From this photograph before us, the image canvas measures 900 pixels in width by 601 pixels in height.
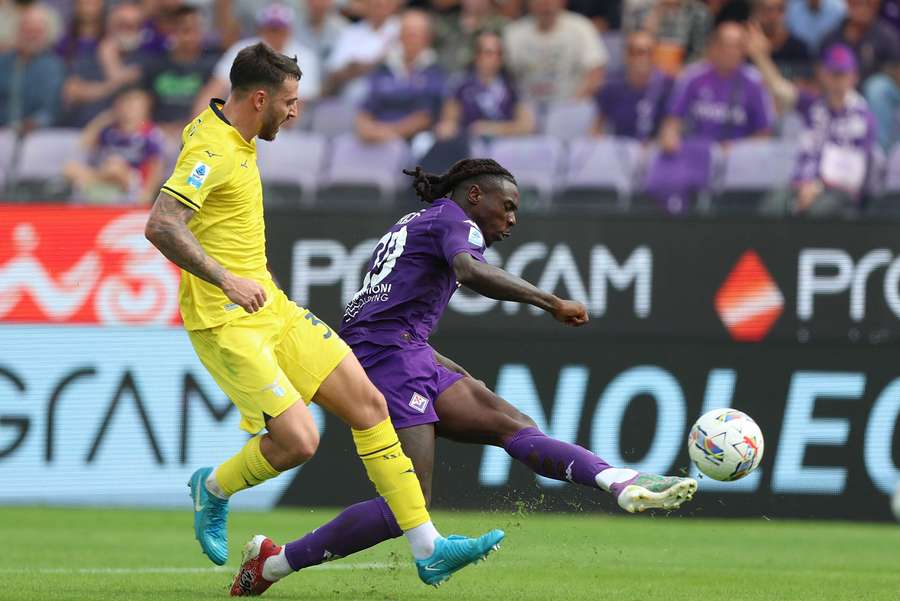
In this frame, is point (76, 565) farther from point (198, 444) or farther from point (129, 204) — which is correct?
point (129, 204)

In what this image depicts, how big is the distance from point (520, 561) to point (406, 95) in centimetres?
639

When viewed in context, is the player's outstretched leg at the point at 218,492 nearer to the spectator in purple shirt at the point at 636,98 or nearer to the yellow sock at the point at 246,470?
the yellow sock at the point at 246,470

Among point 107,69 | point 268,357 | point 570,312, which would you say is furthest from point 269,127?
point 107,69

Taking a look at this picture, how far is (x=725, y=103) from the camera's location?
1432cm

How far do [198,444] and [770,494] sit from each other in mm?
4616

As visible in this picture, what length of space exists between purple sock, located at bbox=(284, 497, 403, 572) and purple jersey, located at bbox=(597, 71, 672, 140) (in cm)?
798

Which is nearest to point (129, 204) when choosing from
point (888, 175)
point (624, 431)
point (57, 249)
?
point (57, 249)

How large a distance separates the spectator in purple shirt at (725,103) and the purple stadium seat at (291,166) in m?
3.26

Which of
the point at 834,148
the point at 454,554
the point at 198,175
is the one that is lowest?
the point at 454,554

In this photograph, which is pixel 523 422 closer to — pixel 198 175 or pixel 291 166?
pixel 198 175

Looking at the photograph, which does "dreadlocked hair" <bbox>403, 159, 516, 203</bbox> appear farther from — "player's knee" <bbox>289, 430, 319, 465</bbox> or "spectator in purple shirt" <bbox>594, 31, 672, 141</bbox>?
"spectator in purple shirt" <bbox>594, 31, 672, 141</bbox>

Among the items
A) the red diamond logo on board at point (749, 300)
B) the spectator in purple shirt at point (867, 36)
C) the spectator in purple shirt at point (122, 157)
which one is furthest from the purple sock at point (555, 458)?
the spectator in purple shirt at point (867, 36)

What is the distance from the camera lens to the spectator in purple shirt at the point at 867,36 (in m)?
15.3

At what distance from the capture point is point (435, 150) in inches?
544
